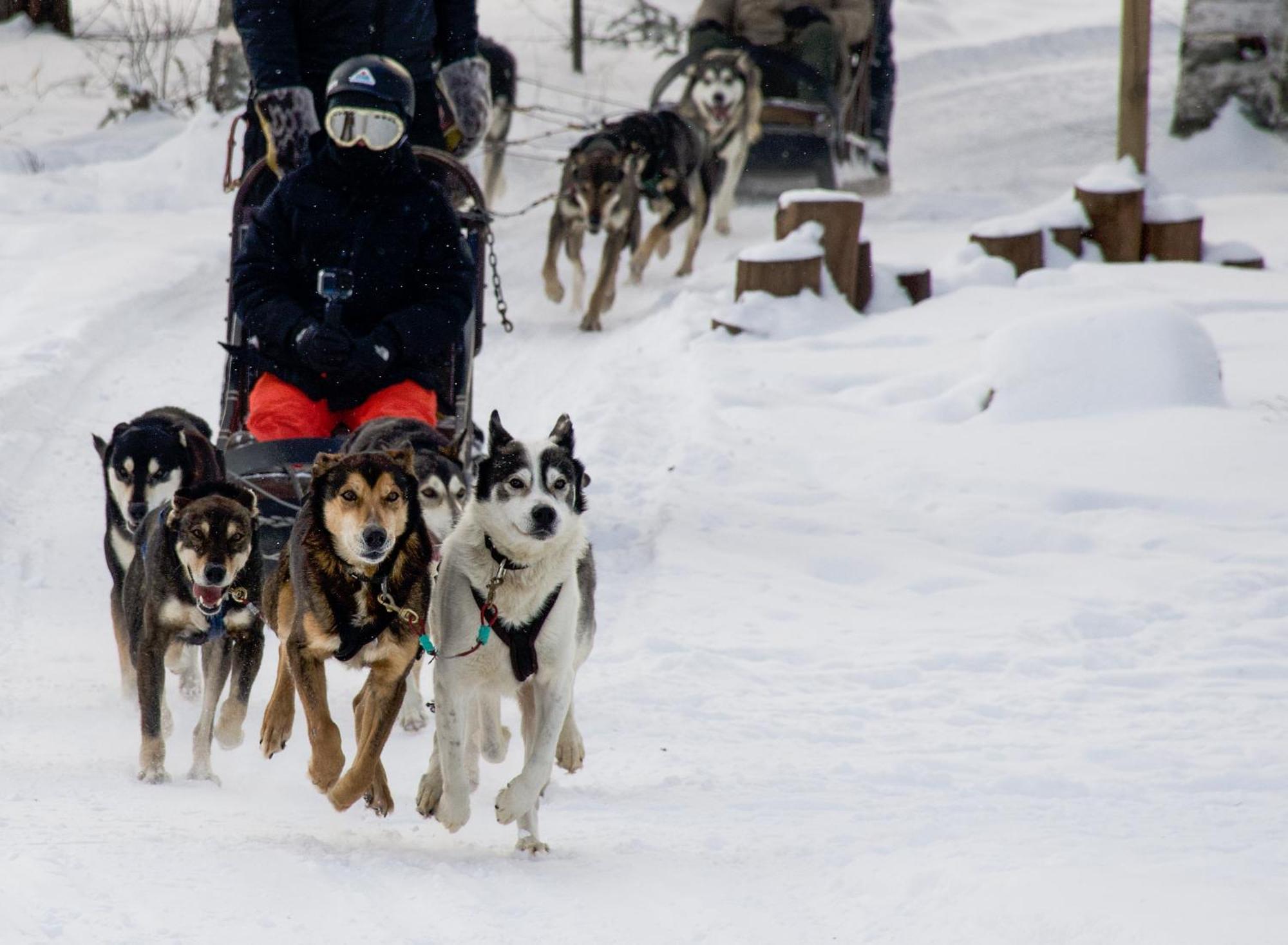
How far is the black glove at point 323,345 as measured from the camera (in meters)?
4.57

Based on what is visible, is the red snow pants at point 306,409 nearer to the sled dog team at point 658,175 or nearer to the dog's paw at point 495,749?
the dog's paw at point 495,749

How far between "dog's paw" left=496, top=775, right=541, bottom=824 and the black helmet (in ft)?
7.47

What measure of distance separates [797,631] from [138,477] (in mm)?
1999

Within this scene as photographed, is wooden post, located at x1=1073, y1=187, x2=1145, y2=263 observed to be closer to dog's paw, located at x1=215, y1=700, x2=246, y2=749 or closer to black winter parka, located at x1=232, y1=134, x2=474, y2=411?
black winter parka, located at x1=232, y1=134, x2=474, y2=411

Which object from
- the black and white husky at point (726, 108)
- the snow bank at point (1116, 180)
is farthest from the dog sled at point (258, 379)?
the black and white husky at point (726, 108)

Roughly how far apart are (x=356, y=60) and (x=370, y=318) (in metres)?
0.76

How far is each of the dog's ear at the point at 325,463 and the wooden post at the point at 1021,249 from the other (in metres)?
6.16

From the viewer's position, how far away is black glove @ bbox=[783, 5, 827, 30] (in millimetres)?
11945

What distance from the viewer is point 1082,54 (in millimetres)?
20000

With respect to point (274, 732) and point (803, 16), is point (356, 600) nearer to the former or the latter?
point (274, 732)

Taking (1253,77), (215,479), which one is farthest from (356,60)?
(1253,77)

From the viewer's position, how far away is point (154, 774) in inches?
152

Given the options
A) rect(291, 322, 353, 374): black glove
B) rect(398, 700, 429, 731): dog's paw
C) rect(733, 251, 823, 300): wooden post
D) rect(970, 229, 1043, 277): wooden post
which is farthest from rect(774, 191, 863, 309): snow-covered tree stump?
rect(398, 700, 429, 731): dog's paw

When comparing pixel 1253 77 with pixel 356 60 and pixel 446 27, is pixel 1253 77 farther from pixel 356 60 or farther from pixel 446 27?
pixel 356 60
